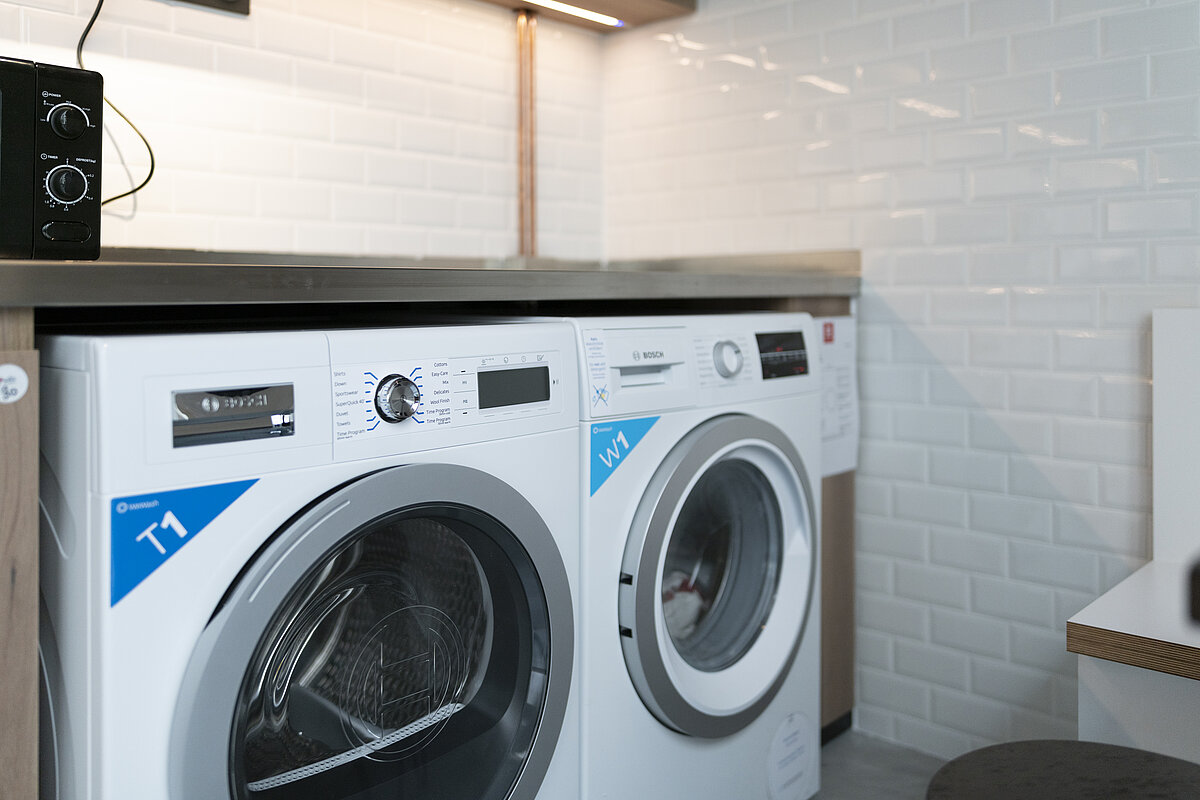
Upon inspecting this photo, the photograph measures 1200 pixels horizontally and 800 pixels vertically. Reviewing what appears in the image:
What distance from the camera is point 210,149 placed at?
81.0 inches

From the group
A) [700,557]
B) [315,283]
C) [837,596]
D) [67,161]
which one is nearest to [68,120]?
[67,161]

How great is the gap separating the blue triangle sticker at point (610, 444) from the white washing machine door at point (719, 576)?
0.28ft

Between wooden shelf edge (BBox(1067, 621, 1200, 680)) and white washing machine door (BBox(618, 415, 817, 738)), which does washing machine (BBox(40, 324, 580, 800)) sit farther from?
wooden shelf edge (BBox(1067, 621, 1200, 680))

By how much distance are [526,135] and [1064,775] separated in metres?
2.08

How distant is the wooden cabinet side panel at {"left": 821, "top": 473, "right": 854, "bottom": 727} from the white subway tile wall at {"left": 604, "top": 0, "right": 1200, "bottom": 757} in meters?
0.06

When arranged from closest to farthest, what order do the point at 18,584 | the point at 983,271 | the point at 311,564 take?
the point at 18,584 → the point at 311,564 → the point at 983,271

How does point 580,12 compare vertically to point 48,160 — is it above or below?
above

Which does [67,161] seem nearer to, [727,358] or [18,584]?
[18,584]

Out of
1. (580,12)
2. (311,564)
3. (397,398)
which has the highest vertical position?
(580,12)

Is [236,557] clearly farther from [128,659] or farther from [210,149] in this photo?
[210,149]

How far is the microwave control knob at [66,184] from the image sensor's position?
1.04m

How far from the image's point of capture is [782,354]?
1821mm

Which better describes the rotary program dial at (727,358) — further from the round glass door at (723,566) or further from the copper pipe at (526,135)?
the copper pipe at (526,135)

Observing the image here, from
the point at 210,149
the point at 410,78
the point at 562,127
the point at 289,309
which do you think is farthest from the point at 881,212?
the point at 210,149
